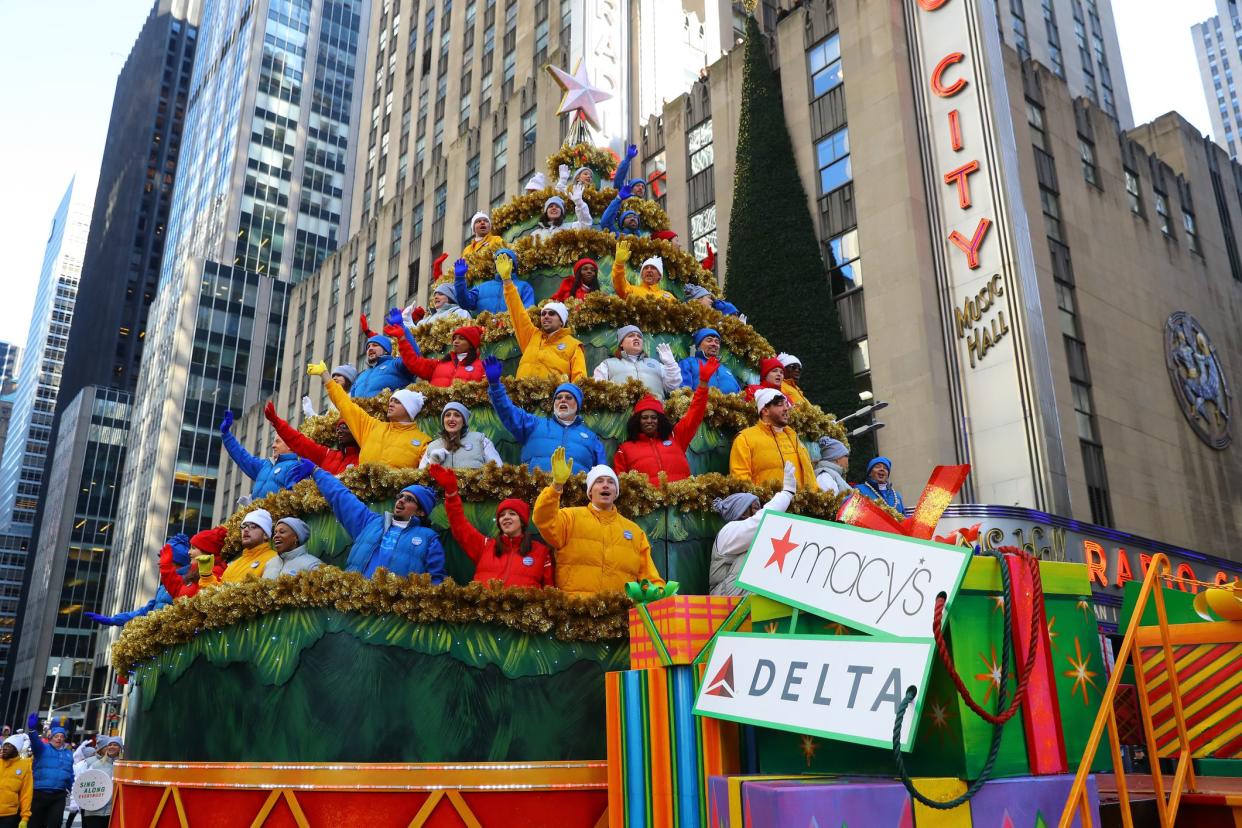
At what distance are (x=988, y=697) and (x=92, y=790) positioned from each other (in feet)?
45.3

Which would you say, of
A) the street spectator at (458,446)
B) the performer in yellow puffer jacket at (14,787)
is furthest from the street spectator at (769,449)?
the performer in yellow puffer jacket at (14,787)

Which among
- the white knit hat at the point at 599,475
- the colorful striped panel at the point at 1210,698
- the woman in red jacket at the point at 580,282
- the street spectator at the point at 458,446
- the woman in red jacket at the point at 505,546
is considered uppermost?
the woman in red jacket at the point at 580,282

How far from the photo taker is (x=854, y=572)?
185 inches

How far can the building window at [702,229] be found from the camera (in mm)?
32375

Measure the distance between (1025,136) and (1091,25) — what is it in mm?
29856

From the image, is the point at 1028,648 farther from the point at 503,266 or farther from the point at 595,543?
the point at 503,266

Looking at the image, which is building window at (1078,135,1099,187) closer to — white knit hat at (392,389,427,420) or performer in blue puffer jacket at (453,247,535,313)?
performer in blue puffer jacket at (453,247,535,313)

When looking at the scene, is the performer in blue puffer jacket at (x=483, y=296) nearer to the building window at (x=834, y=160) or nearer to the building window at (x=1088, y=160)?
the building window at (x=834, y=160)

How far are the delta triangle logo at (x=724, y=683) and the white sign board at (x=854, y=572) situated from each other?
A: 43cm

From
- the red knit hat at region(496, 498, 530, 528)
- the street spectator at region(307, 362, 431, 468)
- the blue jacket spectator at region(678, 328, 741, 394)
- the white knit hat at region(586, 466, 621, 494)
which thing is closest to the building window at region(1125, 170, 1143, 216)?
the blue jacket spectator at region(678, 328, 741, 394)

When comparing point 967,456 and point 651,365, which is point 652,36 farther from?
point 651,365

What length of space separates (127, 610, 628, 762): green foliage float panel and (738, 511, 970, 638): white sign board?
7.92 feet

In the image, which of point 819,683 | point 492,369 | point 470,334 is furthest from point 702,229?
point 819,683

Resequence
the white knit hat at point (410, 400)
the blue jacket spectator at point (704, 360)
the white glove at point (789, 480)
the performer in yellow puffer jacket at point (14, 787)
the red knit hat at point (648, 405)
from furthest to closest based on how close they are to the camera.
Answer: the performer in yellow puffer jacket at point (14, 787), the blue jacket spectator at point (704, 360), the white knit hat at point (410, 400), the red knit hat at point (648, 405), the white glove at point (789, 480)
